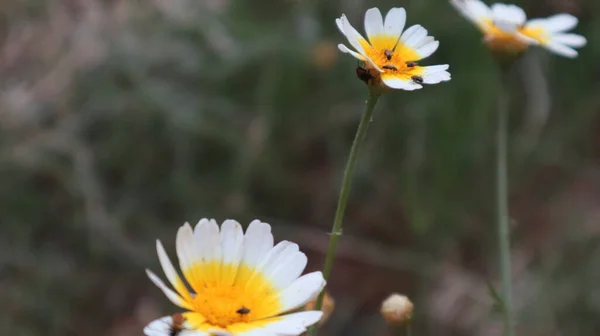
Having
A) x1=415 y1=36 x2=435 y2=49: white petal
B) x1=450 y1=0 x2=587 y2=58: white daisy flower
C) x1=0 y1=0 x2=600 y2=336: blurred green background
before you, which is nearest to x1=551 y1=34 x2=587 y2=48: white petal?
x1=450 y1=0 x2=587 y2=58: white daisy flower

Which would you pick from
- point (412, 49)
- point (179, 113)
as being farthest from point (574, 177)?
point (412, 49)

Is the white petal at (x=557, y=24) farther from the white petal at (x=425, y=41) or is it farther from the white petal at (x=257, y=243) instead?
the white petal at (x=257, y=243)

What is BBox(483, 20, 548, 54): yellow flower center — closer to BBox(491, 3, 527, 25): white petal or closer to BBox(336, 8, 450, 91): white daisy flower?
BBox(491, 3, 527, 25): white petal

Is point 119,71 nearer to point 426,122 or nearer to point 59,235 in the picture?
point 59,235

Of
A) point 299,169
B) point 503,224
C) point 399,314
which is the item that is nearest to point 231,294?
point 399,314

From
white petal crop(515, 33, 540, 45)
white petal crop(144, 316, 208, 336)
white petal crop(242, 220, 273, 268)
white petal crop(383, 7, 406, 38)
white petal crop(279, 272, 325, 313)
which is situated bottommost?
white petal crop(144, 316, 208, 336)

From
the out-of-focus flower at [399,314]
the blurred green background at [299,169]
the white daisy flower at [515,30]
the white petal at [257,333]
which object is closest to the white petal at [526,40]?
the white daisy flower at [515,30]
